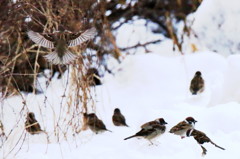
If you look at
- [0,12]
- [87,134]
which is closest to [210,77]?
[87,134]

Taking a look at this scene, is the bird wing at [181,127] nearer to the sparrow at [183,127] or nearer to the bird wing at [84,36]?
the sparrow at [183,127]

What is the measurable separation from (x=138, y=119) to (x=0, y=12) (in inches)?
81.4

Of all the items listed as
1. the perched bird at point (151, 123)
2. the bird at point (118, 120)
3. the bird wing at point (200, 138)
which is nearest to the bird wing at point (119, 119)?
the bird at point (118, 120)

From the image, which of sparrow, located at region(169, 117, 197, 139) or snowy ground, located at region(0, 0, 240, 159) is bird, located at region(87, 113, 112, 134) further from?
sparrow, located at region(169, 117, 197, 139)

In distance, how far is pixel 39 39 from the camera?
6.62 metres

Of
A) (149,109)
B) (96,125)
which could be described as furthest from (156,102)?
(96,125)

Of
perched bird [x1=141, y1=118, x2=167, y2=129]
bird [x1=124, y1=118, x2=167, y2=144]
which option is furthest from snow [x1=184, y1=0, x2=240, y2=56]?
bird [x1=124, y1=118, x2=167, y2=144]

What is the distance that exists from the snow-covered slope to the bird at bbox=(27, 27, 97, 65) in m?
0.49

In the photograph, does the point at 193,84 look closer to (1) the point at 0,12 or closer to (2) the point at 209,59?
(2) the point at 209,59

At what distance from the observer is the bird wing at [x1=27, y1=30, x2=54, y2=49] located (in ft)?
21.7

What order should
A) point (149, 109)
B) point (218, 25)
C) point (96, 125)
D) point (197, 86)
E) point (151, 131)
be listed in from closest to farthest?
point (151, 131), point (96, 125), point (149, 109), point (197, 86), point (218, 25)

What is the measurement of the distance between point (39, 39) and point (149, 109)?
1964 mm

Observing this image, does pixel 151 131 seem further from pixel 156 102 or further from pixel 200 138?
pixel 156 102

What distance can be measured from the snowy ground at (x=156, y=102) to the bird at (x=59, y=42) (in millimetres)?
498
